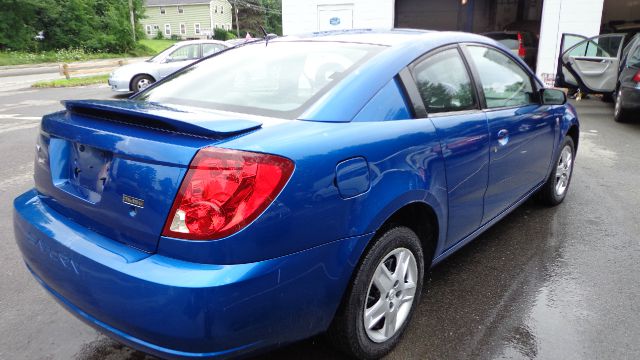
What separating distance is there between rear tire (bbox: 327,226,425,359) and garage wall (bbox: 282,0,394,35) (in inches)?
567

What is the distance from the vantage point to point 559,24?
1428cm

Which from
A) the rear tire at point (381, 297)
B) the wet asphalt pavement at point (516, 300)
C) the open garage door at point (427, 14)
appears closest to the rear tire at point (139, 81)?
the wet asphalt pavement at point (516, 300)

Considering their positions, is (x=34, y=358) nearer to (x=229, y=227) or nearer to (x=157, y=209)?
(x=157, y=209)

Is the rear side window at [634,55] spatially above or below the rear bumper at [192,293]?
above

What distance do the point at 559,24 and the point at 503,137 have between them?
13169 mm

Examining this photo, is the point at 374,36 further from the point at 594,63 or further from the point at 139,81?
the point at 139,81

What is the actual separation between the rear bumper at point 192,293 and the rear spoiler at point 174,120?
0.48 meters

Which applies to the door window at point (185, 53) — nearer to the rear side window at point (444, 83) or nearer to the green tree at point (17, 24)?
the rear side window at point (444, 83)

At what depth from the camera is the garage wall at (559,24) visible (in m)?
14.0

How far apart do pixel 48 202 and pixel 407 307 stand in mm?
1821

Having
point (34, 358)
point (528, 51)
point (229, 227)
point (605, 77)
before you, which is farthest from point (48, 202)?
point (528, 51)

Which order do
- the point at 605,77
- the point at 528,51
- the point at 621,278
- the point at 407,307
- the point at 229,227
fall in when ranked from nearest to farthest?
1. the point at 229,227
2. the point at 407,307
3. the point at 621,278
4. the point at 605,77
5. the point at 528,51

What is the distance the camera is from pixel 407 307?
256cm

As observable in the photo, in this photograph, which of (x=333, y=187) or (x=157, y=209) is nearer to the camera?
(x=157, y=209)
